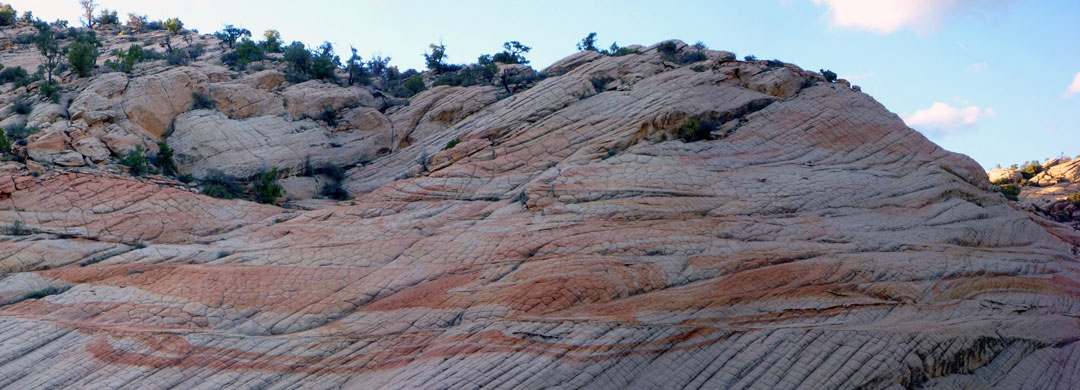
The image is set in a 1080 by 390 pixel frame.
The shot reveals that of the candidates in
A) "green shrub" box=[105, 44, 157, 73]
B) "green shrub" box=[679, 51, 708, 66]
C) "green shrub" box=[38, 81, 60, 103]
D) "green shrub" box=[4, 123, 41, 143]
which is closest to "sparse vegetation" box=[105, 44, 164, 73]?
"green shrub" box=[105, 44, 157, 73]

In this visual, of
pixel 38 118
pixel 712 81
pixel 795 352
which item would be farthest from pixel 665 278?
pixel 38 118

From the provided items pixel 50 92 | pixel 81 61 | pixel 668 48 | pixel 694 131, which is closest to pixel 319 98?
pixel 81 61

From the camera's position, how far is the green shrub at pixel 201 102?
22078 mm

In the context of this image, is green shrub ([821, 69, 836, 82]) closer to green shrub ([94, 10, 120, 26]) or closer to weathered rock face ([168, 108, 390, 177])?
weathered rock face ([168, 108, 390, 177])

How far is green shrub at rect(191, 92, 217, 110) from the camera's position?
22.1 meters

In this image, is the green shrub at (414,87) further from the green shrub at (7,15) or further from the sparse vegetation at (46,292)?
the green shrub at (7,15)

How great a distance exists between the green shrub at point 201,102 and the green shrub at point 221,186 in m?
3.72

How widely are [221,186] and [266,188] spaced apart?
1.15 m

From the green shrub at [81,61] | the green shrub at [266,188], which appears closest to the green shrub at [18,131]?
the green shrub at [81,61]

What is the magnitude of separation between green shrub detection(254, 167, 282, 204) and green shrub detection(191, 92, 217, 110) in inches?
157

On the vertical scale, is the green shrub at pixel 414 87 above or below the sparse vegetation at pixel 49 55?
above

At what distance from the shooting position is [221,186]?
736 inches

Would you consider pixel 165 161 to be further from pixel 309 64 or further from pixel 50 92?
pixel 309 64

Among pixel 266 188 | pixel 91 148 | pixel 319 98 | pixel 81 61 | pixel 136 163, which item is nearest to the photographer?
pixel 91 148
